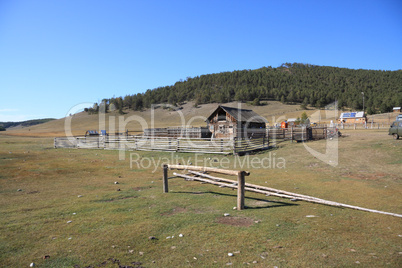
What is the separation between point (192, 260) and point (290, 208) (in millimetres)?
4198

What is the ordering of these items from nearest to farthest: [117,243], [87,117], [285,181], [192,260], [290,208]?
[192,260] < [117,243] < [290,208] < [285,181] < [87,117]

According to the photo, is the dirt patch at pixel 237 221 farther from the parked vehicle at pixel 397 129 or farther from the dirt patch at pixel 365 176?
Answer: the parked vehicle at pixel 397 129

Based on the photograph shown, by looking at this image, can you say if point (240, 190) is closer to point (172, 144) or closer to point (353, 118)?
point (172, 144)

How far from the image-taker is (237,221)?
6.23 m

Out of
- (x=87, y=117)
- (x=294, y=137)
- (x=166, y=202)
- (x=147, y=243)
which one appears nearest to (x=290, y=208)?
(x=166, y=202)

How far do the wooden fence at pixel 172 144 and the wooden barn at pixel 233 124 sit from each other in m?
9.44

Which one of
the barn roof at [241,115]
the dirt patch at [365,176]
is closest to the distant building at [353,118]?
the barn roof at [241,115]

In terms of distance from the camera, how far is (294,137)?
2806 cm

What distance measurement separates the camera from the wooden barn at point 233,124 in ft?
122

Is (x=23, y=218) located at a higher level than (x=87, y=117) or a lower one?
lower

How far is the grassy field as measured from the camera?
4398 mm

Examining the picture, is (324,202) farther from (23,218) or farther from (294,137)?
(294,137)

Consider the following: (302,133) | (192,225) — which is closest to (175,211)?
(192,225)

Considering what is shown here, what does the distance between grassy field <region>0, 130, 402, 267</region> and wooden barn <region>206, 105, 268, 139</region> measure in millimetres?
25573
